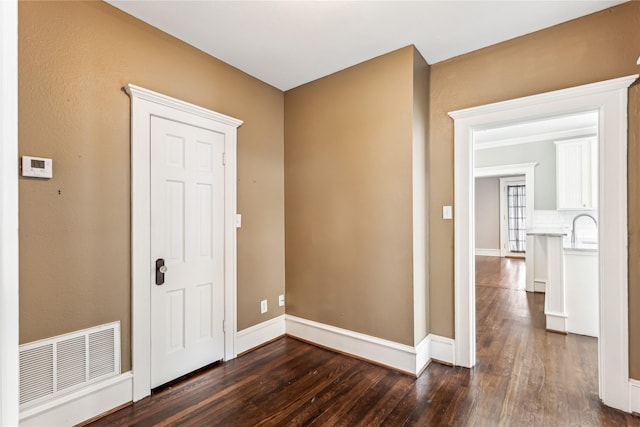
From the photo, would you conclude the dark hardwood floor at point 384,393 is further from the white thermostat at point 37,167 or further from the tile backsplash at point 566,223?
the tile backsplash at point 566,223

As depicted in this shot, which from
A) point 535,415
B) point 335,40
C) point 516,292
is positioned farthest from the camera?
point 516,292

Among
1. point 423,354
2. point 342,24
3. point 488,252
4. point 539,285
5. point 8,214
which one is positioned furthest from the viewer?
point 488,252

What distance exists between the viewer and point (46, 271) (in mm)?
1813

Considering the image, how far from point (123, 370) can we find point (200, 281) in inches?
30.8

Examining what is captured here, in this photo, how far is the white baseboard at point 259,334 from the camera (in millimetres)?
2949

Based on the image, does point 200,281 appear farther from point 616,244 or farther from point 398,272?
point 616,244

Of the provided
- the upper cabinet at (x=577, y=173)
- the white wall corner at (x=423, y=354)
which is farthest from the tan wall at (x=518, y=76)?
the upper cabinet at (x=577, y=173)

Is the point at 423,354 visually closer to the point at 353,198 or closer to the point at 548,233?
the point at 353,198

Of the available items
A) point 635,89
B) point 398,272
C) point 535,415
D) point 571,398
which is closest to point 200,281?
point 398,272

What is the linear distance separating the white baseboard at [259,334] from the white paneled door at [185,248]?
0.69ft

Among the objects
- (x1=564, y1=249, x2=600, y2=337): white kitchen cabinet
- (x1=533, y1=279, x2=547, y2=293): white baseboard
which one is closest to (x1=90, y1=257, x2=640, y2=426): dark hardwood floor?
(x1=564, y1=249, x2=600, y2=337): white kitchen cabinet

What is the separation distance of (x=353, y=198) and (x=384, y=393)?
5.33 ft

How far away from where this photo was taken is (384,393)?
2.29m

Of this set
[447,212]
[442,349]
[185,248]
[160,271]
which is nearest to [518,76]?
[447,212]
